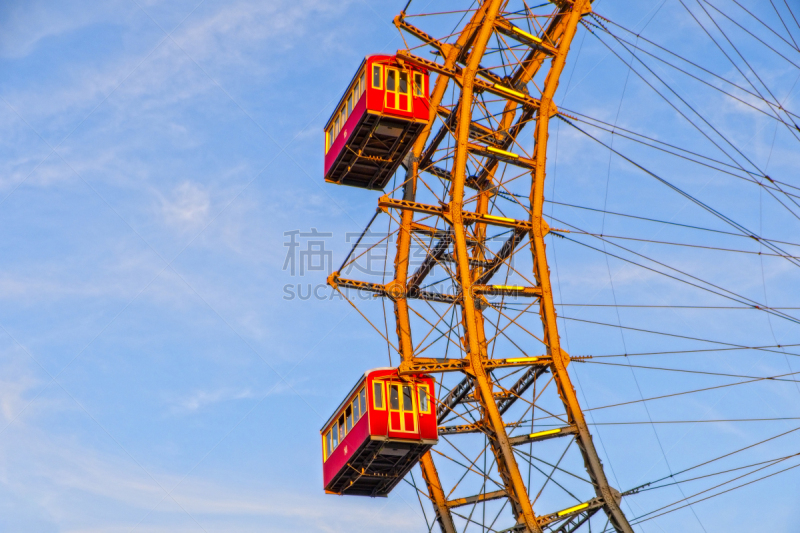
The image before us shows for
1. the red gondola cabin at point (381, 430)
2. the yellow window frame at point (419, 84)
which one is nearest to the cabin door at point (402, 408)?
the red gondola cabin at point (381, 430)

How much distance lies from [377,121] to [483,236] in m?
7.36

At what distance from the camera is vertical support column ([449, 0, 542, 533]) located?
31.2m

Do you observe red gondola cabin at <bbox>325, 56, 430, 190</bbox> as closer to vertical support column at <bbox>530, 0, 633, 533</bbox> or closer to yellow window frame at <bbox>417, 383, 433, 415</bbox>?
vertical support column at <bbox>530, 0, 633, 533</bbox>

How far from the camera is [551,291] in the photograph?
34531mm

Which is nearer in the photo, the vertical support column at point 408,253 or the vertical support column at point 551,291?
the vertical support column at point 551,291

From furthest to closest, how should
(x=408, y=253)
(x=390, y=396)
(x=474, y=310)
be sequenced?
(x=408, y=253), (x=390, y=396), (x=474, y=310)

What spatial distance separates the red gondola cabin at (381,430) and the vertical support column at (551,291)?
457cm

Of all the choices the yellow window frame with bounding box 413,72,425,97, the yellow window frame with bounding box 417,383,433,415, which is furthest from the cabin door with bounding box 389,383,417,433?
the yellow window frame with bounding box 413,72,425,97

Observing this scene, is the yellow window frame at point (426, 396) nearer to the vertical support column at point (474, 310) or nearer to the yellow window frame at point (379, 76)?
the vertical support column at point (474, 310)

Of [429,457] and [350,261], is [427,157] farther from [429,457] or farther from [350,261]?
[429,457]

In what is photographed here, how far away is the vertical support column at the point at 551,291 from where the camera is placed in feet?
104

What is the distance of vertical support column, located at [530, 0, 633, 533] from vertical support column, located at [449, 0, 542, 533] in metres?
2.56

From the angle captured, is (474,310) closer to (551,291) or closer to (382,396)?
(551,291)

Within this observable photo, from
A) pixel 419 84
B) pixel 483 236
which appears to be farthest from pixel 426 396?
pixel 419 84
